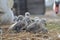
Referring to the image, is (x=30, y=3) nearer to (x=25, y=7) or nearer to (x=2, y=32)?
(x=25, y=7)

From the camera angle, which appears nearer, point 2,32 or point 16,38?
point 16,38

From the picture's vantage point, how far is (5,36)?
4.12m

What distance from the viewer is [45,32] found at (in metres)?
4.46

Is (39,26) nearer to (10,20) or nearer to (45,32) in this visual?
(45,32)

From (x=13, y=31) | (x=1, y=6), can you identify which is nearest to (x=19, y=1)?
(x=1, y=6)

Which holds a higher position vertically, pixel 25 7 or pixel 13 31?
pixel 13 31

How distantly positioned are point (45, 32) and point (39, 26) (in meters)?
0.16

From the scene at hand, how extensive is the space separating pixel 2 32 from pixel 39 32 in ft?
2.24

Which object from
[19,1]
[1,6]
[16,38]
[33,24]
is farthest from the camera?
[19,1]

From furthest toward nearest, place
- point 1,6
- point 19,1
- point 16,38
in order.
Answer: point 19,1
point 1,6
point 16,38

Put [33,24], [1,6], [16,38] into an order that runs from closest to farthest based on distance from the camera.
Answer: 1. [16,38]
2. [33,24]
3. [1,6]

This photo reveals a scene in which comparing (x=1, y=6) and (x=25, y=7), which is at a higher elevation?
(x=1, y=6)

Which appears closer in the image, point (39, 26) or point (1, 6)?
point (39, 26)

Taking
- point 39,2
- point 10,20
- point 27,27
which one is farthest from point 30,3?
point 27,27
